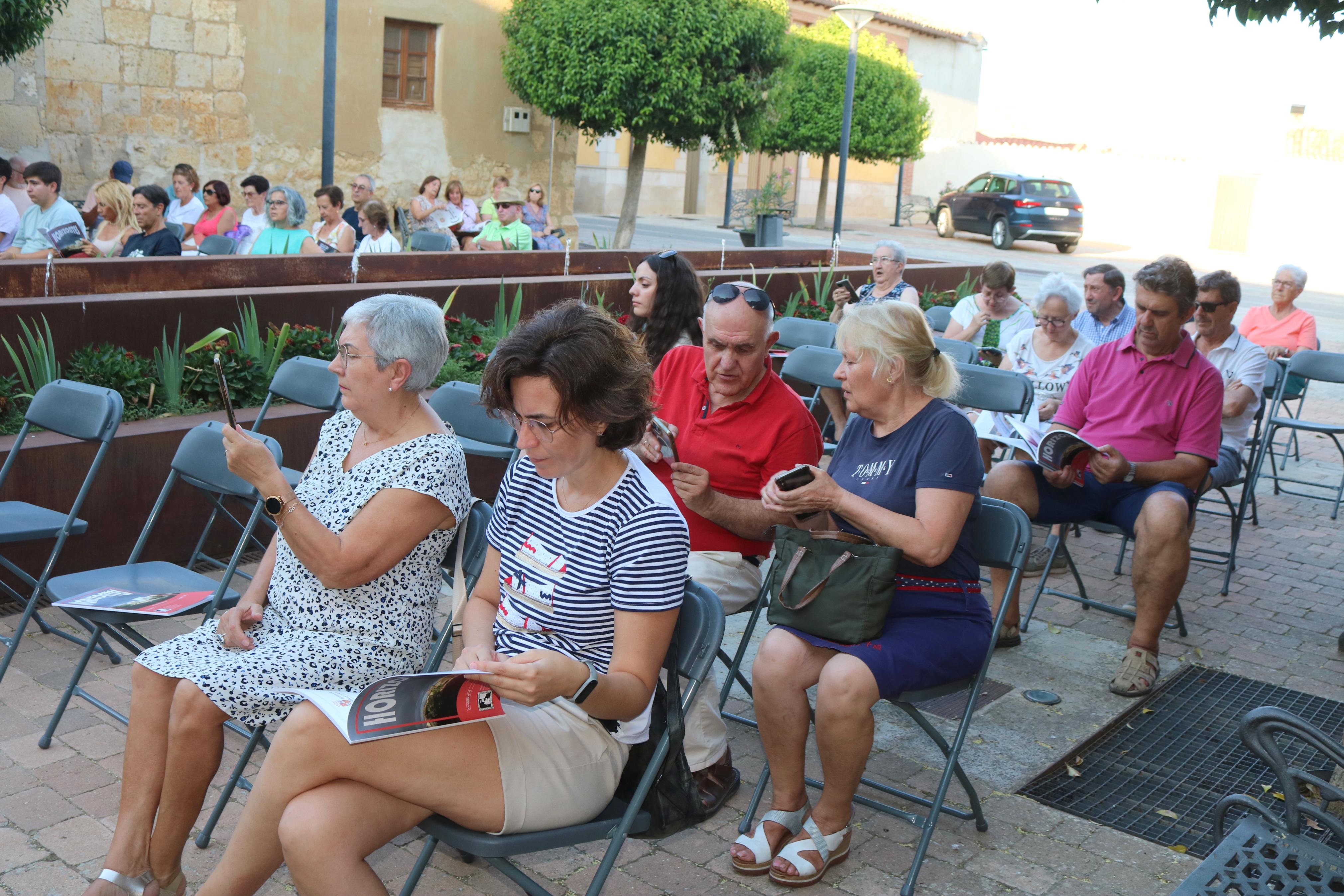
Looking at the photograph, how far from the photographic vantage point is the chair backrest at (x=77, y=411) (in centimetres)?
396

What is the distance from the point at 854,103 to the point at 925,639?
91.1 feet

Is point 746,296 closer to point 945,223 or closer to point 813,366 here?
point 813,366

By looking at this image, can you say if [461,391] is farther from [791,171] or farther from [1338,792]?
[791,171]

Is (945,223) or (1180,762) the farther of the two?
(945,223)

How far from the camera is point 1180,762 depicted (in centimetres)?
388

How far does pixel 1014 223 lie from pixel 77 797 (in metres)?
27.2

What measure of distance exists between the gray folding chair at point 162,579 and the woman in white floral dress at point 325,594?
0.39 m

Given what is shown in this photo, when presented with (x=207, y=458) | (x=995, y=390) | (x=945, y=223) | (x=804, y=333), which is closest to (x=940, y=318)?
(x=804, y=333)

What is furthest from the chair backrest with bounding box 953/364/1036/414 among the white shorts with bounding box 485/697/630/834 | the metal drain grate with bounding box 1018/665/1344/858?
the white shorts with bounding box 485/697/630/834

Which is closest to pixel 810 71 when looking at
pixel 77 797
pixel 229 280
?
pixel 229 280

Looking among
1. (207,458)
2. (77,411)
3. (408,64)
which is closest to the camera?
(207,458)

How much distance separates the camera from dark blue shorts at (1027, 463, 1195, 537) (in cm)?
454

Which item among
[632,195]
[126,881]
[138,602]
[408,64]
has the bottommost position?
[126,881]

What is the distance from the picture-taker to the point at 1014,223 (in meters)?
27.8
